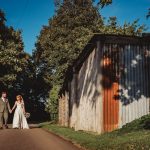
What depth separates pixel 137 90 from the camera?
16.1 metres

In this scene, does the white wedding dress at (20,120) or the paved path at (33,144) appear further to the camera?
the white wedding dress at (20,120)

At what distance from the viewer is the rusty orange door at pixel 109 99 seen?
608 inches

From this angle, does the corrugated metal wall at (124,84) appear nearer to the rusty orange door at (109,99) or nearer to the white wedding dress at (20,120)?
the rusty orange door at (109,99)

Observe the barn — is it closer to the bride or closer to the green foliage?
the bride

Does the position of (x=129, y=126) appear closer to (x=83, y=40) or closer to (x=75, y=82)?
(x=75, y=82)

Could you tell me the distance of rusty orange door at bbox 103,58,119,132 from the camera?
15.4 m

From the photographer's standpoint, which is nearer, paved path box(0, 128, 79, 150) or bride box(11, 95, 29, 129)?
paved path box(0, 128, 79, 150)

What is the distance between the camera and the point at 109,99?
1555 cm

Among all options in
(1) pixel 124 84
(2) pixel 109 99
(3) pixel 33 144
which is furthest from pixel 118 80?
(3) pixel 33 144

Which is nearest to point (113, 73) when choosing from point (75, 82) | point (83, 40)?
point (75, 82)

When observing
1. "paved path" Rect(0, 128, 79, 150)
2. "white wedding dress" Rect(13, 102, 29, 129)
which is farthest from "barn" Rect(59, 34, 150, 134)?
"white wedding dress" Rect(13, 102, 29, 129)

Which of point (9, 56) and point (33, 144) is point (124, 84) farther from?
point (9, 56)

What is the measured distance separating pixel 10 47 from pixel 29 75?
8.63 meters

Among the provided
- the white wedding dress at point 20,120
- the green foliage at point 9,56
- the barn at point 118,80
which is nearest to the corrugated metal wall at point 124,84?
the barn at point 118,80
